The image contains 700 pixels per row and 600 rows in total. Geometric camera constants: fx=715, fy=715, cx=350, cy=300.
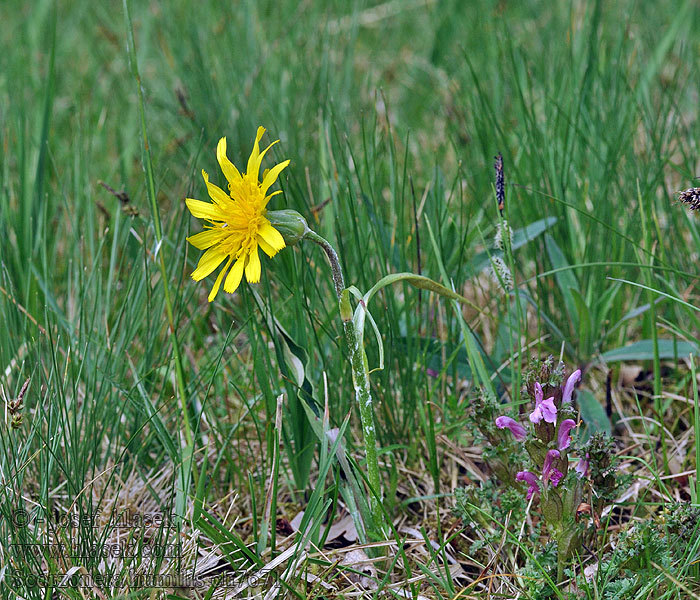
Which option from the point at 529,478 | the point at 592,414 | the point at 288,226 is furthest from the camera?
the point at 592,414

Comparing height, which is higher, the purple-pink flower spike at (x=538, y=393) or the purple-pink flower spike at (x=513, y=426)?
the purple-pink flower spike at (x=538, y=393)

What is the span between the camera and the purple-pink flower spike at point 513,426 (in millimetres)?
1204

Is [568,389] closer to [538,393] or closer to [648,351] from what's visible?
[538,393]

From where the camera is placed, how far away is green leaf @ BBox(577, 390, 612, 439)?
1.44 m

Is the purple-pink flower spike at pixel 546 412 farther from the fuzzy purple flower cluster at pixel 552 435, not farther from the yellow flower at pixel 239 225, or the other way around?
the yellow flower at pixel 239 225

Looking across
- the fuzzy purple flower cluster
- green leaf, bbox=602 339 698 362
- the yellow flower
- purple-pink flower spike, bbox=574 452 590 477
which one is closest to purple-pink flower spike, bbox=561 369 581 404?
the fuzzy purple flower cluster

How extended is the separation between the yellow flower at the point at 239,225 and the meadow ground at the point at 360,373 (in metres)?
0.01

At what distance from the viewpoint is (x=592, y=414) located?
1463 millimetres

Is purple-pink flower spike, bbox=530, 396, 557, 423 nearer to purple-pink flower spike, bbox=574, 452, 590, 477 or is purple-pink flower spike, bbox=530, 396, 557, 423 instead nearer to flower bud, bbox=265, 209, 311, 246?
purple-pink flower spike, bbox=574, 452, 590, 477

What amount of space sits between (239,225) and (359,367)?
0.30 m

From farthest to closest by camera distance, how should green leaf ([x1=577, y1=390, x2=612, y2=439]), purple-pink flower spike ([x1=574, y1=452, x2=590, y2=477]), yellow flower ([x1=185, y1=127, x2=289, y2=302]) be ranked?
green leaf ([x1=577, y1=390, x2=612, y2=439]) < purple-pink flower spike ([x1=574, y1=452, x2=590, y2=477]) < yellow flower ([x1=185, y1=127, x2=289, y2=302])

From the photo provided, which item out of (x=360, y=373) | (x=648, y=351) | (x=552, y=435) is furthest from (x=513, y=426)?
(x=648, y=351)

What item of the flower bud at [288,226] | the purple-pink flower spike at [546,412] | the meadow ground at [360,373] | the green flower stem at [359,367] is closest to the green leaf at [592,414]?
the meadow ground at [360,373]

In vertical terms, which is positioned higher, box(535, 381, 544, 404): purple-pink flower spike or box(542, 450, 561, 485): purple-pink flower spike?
box(535, 381, 544, 404): purple-pink flower spike
